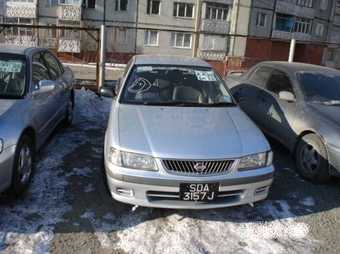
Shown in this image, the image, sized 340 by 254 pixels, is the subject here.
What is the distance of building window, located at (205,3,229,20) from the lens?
30.0m

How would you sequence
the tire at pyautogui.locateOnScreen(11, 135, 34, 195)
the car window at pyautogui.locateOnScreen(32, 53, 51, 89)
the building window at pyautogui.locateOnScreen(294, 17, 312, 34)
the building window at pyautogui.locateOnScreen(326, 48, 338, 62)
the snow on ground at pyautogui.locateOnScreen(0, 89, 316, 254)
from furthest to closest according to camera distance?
1. the building window at pyautogui.locateOnScreen(326, 48, 338, 62)
2. the building window at pyautogui.locateOnScreen(294, 17, 312, 34)
3. the car window at pyautogui.locateOnScreen(32, 53, 51, 89)
4. the tire at pyautogui.locateOnScreen(11, 135, 34, 195)
5. the snow on ground at pyautogui.locateOnScreen(0, 89, 316, 254)

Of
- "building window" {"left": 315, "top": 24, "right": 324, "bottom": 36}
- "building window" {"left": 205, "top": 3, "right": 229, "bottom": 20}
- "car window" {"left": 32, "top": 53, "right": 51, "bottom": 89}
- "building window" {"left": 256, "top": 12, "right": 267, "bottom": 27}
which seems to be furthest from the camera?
"building window" {"left": 315, "top": 24, "right": 324, "bottom": 36}

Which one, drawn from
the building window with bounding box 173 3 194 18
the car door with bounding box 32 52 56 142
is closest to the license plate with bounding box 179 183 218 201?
the car door with bounding box 32 52 56 142

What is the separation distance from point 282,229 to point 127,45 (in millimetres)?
26709

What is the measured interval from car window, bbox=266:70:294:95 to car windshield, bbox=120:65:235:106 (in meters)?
1.35

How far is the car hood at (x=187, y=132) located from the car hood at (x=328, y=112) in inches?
47.9

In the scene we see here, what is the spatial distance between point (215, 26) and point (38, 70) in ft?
91.9

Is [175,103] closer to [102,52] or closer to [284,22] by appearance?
[102,52]

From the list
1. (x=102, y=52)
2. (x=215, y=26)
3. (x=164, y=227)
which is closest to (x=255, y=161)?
(x=164, y=227)

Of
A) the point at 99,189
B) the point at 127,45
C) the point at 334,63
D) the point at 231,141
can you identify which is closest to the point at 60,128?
the point at 99,189

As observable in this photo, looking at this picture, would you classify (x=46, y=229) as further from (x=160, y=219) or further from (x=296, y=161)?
(x=296, y=161)

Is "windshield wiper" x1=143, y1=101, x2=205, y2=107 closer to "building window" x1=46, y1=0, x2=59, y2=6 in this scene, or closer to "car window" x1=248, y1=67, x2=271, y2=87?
"car window" x1=248, y1=67, x2=271, y2=87

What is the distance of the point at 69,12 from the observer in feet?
88.0

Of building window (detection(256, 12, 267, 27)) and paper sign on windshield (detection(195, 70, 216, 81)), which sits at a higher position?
building window (detection(256, 12, 267, 27))
